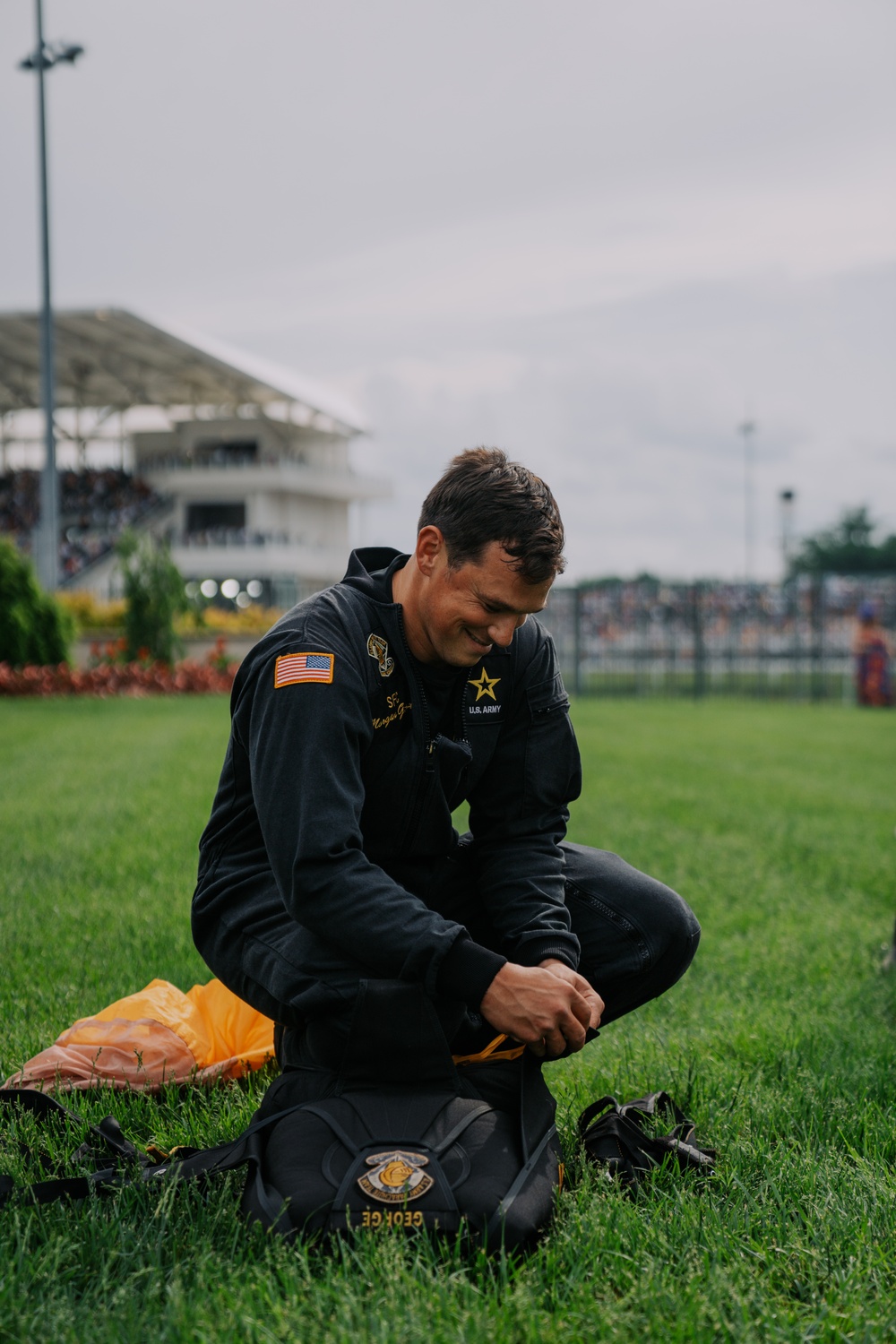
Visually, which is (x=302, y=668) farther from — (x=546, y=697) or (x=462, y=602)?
(x=546, y=697)

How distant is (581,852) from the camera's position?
3.07 m

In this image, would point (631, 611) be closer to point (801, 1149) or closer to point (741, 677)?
point (741, 677)

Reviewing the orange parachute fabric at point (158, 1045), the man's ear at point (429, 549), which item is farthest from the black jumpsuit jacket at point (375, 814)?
the orange parachute fabric at point (158, 1045)

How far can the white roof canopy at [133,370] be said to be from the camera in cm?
4759

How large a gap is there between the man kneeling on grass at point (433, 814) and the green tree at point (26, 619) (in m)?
16.1

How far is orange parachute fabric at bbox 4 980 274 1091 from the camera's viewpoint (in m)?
3.08

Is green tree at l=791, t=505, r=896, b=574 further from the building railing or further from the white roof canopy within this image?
the building railing

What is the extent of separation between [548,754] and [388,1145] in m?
1.04

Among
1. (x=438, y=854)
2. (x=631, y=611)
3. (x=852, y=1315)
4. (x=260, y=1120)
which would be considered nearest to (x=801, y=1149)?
(x=852, y=1315)

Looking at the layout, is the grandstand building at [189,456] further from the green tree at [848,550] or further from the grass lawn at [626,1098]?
the grass lawn at [626,1098]

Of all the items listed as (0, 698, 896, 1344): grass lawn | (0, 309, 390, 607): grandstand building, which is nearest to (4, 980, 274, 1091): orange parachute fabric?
(0, 698, 896, 1344): grass lawn

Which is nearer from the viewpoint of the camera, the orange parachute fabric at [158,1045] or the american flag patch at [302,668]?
the american flag patch at [302,668]

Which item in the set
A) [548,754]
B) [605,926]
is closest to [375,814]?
[548,754]

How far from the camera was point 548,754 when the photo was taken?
2971 mm
